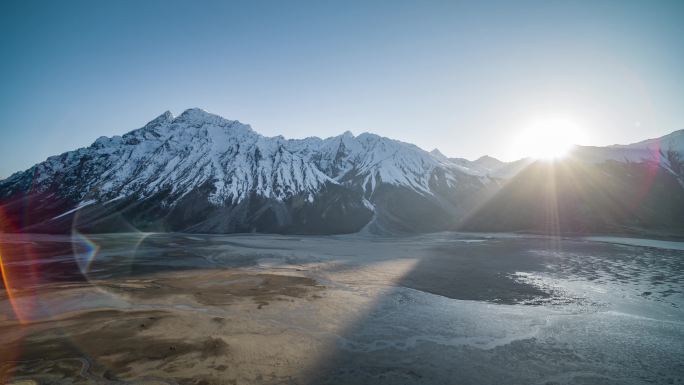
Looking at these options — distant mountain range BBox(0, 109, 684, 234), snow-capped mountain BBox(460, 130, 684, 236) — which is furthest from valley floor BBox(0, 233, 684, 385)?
distant mountain range BBox(0, 109, 684, 234)

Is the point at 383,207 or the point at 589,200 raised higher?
the point at 589,200

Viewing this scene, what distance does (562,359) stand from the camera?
1912 cm

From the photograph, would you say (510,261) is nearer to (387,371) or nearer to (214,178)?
(387,371)

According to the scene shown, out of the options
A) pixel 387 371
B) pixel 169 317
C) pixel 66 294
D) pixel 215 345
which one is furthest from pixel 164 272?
pixel 387 371

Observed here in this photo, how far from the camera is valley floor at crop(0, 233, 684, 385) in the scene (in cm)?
1745

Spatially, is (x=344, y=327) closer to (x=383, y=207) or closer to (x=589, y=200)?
(x=589, y=200)

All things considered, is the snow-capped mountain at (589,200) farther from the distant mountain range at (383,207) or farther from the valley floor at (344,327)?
the valley floor at (344,327)

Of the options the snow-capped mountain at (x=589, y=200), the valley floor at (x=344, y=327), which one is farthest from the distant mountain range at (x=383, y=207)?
the valley floor at (x=344, y=327)

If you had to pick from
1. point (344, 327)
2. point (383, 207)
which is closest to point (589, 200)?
point (383, 207)

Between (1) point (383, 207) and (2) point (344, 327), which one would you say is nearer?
(2) point (344, 327)

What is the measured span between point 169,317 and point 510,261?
1976 inches

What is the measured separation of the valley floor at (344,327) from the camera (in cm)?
1745

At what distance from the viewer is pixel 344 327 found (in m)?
24.0

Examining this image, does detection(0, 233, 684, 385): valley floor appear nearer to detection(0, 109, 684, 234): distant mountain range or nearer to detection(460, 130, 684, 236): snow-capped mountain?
detection(460, 130, 684, 236): snow-capped mountain
